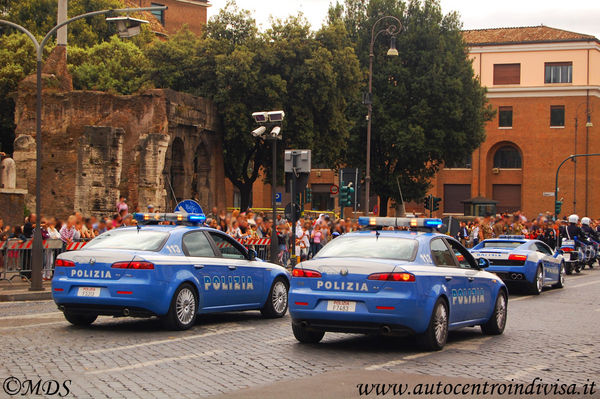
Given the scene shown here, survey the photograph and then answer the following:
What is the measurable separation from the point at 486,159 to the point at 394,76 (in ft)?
72.6

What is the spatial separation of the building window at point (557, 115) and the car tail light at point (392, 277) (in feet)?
219

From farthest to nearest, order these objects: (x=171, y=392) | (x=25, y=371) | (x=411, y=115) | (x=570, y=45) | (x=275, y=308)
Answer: (x=570, y=45) < (x=411, y=115) < (x=275, y=308) < (x=25, y=371) < (x=171, y=392)

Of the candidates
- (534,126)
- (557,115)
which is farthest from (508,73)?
(557,115)

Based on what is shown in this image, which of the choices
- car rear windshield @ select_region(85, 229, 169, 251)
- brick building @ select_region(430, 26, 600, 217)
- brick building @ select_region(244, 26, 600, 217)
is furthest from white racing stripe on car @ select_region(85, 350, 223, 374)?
brick building @ select_region(244, 26, 600, 217)

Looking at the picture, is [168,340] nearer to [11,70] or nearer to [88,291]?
[88,291]

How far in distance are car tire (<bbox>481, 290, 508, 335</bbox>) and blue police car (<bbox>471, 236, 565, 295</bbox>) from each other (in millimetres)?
7871

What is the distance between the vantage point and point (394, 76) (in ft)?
180

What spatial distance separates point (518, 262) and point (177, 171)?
85.4ft

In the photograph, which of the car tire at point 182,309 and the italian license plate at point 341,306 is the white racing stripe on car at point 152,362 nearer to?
the italian license plate at point 341,306

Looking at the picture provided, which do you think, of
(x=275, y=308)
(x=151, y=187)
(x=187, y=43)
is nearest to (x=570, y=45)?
(x=187, y=43)

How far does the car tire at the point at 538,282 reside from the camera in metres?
21.0

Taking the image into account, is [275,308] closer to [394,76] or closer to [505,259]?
[505,259]

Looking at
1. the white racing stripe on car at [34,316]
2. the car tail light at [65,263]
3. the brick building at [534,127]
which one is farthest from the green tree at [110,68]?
the car tail light at [65,263]

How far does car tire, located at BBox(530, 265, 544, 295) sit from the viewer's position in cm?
2100
